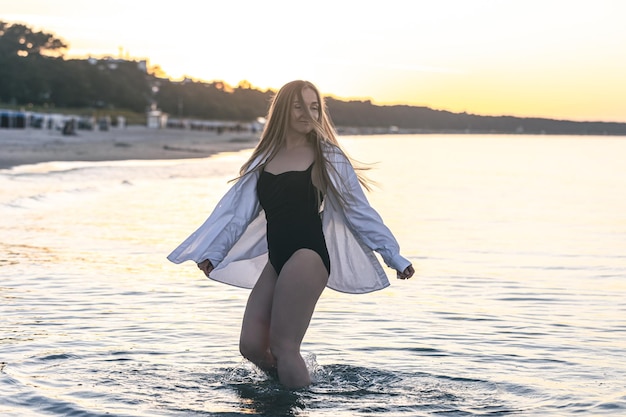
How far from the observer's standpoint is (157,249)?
1453 centimetres

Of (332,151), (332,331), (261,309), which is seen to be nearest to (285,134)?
(332,151)

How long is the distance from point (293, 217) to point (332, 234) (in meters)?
0.38

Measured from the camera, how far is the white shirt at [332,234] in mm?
5996

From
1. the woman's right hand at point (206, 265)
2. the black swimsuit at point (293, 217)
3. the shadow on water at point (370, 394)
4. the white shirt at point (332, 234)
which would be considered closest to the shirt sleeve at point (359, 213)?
the white shirt at point (332, 234)

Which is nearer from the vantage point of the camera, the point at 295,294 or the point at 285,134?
the point at 295,294

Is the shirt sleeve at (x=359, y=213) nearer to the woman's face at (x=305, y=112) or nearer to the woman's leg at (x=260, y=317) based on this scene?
the woman's face at (x=305, y=112)

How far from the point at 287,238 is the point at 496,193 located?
2812 centimetres

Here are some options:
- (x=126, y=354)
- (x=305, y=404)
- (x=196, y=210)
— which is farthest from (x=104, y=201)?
(x=305, y=404)

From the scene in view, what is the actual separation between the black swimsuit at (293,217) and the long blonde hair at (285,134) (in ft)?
0.29

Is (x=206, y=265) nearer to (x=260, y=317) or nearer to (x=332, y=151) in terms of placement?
(x=260, y=317)

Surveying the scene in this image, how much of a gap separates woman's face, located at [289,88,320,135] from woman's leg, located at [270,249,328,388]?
2.46 feet

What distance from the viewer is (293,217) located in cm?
592

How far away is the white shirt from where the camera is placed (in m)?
6.00

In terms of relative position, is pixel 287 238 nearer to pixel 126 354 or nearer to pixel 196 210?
pixel 126 354
